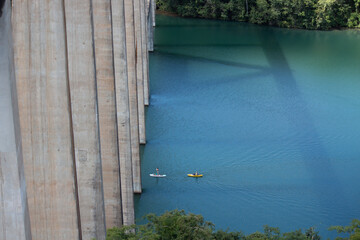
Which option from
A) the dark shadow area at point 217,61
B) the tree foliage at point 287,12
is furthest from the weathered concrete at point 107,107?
the tree foliage at point 287,12

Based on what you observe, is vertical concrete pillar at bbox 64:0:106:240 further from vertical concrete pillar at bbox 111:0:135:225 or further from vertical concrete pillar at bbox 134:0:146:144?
vertical concrete pillar at bbox 134:0:146:144

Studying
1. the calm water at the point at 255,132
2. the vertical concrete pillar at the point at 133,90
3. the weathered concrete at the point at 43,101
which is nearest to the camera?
the weathered concrete at the point at 43,101

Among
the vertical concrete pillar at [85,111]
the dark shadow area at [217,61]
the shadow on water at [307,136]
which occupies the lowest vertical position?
the shadow on water at [307,136]

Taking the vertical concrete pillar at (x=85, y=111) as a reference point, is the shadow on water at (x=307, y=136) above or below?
below

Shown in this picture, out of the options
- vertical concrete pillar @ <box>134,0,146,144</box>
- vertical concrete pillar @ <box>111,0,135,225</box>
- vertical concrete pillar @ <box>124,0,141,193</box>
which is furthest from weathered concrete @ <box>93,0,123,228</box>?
vertical concrete pillar @ <box>134,0,146,144</box>

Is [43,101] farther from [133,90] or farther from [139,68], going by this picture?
[139,68]

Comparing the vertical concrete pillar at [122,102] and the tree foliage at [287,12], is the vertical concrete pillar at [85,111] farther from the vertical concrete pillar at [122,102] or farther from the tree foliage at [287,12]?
the tree foliage at [287,12]
